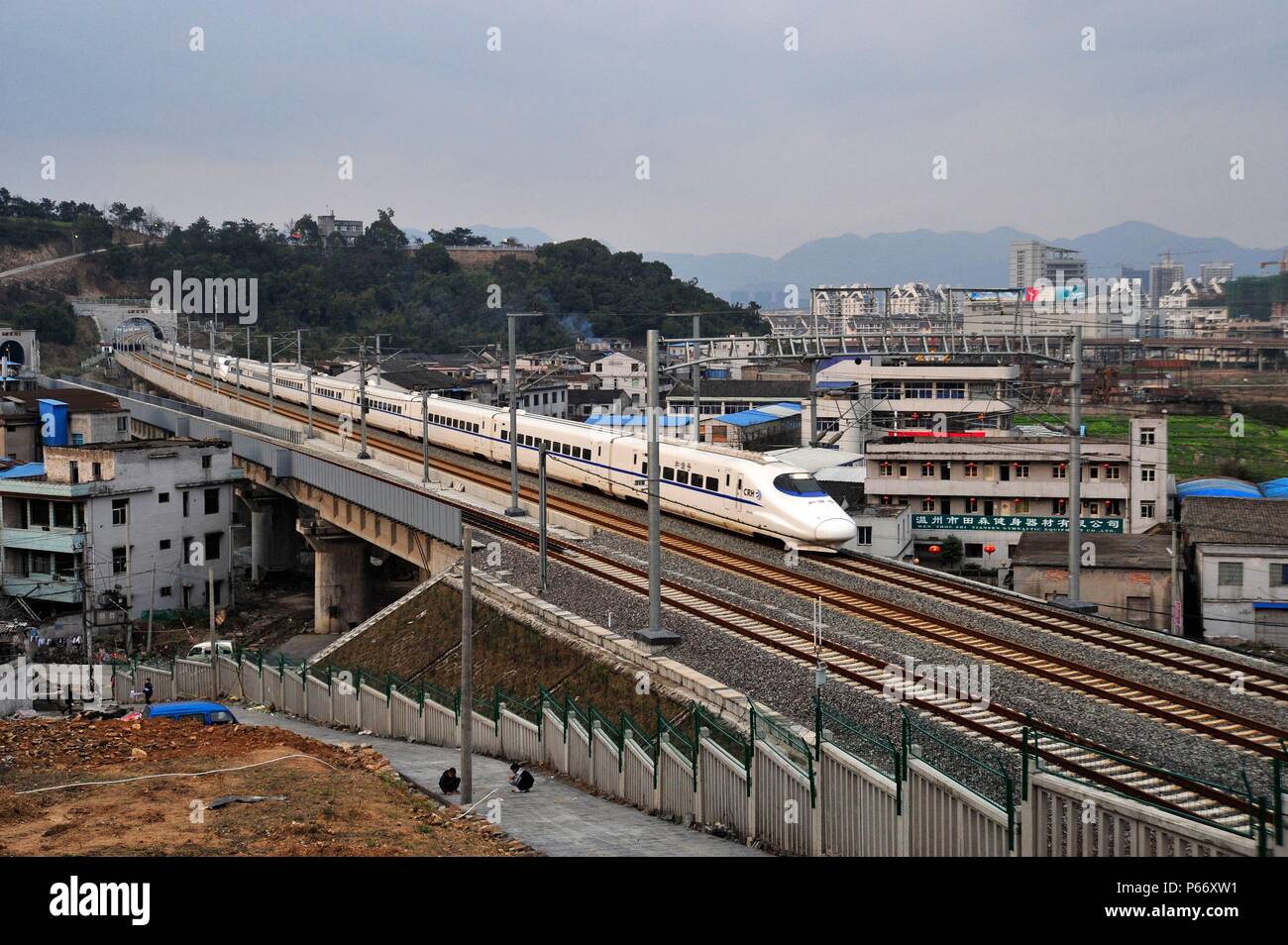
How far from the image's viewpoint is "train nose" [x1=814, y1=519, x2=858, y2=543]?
35125 millimetres

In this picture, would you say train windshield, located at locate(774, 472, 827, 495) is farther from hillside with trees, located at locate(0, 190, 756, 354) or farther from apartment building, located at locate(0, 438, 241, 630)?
hillside with trees, located at locate(0, 190, 756, 354)

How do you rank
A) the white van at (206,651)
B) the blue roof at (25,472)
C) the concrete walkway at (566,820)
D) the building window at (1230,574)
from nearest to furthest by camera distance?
the concrete walkway at (566,820), the white van at (206,651), the building window at (1230,574), the blue roof at (25,472)

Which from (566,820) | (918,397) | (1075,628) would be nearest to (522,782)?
(566,820)

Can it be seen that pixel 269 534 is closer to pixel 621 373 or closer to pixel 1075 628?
pixel 1075 628

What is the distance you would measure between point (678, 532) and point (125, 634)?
89.8 feet

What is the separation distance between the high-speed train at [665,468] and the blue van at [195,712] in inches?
590

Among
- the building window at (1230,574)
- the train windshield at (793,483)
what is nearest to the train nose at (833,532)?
the train windshield at (793,483)

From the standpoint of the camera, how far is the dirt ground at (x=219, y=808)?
55.3 ft

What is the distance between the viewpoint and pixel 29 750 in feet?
83.8

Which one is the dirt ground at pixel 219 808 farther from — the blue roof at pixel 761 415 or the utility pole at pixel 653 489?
the blue roof at pixel 761 415

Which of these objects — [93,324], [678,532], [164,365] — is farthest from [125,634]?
[93,324]

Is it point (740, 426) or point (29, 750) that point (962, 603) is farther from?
point (740, 426)

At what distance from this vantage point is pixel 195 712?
3152 centimetres

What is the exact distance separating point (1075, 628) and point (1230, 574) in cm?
1856
